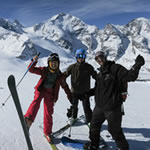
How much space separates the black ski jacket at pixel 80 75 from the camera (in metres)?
4.80

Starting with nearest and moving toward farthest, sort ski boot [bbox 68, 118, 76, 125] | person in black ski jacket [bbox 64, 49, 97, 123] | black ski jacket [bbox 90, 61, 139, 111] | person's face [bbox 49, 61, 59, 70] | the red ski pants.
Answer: black ski jacket [bbox 90, 61, 139, 111] → the red ski pants → person's face [bbox 49, 61, 59, 70] → person in black ski jacket [bbox 64, 49, 97, 123] → ski boot [bbox 68, 118, 76, 125]

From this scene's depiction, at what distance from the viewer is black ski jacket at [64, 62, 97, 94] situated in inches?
189

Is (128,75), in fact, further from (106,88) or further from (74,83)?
(74,83)

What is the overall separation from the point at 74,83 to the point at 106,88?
1753 mm

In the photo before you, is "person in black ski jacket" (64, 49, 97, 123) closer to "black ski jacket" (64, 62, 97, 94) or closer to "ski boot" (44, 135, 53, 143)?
"black ski jacket" (64, 62, 97, 94)

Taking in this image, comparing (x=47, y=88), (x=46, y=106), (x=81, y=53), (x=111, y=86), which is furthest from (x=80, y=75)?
(x=111, y=86)

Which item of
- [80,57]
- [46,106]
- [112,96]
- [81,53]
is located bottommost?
A: [46,106]

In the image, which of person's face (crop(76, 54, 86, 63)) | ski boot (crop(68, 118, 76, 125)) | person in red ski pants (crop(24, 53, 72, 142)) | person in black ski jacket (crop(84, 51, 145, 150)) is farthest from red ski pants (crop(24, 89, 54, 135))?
person in black ski jacket (crop(84, 51, 145, 150))

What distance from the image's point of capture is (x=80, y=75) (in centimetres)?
481

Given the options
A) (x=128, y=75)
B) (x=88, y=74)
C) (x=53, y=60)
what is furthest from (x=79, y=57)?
(x=128, y=75)

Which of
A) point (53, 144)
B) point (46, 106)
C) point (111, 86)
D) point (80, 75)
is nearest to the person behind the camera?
point (111, 86)

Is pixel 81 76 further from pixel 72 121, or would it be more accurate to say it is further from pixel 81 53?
pixel 72 121

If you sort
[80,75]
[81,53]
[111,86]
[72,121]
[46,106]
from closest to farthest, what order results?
[111,86], [46,106], [81,53], [80,75], [72,121]

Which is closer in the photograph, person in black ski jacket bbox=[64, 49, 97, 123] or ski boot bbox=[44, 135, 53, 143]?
ski boot bbox=[44, 135, 53, 143]
